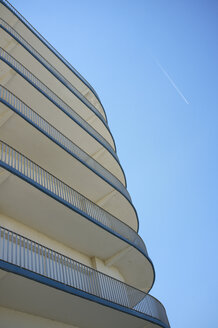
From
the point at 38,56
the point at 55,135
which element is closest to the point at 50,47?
the point at 38,56

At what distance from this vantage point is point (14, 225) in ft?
40.7

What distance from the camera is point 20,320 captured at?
9992mm

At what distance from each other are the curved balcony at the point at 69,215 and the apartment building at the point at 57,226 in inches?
1.8

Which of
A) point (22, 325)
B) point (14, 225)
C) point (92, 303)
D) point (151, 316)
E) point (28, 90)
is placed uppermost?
point (28, 90)

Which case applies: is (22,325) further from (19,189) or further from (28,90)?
(28,90)

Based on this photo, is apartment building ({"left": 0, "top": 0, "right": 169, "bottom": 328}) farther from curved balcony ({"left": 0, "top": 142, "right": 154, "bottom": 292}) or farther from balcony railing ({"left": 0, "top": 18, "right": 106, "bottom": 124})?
balcony railing ({"left": 0, "top": 18, "right": 106, "bottom": 124})

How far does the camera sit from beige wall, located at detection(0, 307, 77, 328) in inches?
378

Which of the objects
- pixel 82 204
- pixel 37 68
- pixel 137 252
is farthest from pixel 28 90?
pixel 137 252

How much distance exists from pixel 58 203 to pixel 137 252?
5.71m

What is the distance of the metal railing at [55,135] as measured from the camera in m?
15.7

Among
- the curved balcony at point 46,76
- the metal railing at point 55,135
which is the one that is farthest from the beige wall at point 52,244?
the curved balcony at point 46,76

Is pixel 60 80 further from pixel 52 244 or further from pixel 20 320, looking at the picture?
pixel 20 320

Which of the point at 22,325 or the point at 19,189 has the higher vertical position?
the point at 19,189

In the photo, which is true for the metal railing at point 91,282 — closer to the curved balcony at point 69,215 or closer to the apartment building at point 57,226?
the apartment building at point 57,226
